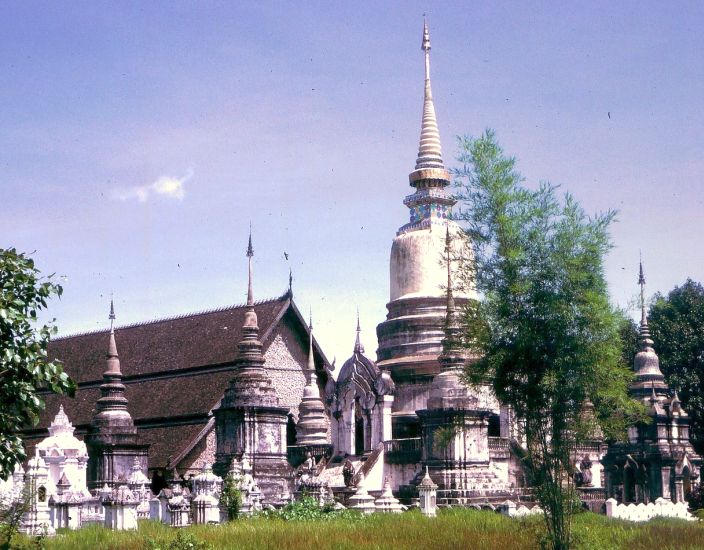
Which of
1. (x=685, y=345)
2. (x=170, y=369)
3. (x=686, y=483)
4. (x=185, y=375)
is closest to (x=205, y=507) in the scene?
(x=185, y=375)

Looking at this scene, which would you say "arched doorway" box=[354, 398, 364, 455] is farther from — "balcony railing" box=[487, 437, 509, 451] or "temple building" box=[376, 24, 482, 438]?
"balcony railing" box=[487, 437, 509, 451]

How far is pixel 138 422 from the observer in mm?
38250

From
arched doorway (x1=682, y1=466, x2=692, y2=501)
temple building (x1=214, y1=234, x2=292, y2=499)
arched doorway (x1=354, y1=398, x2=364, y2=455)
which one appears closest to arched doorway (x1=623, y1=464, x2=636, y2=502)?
arched doorway (x1=682, y1=466, x2=692, y2=501)

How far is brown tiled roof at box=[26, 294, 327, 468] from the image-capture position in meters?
36.9

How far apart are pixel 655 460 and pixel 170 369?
16280 millimetres

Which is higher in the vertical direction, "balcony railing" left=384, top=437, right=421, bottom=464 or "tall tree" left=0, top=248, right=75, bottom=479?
"tall tree" left=0, top=248, right=75, bottom=479

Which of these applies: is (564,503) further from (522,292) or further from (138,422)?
(138,422)

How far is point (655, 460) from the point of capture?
112 ft

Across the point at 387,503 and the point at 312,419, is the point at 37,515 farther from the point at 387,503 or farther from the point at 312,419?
the point at 312,419

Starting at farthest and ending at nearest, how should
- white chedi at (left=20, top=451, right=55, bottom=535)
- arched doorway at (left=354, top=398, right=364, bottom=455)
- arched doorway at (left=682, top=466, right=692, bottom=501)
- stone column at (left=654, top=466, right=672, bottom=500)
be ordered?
arched doorway at (left=354, top=398, right=364, bottom=455) → arched doorway at (left=682, top=466, right=692, bottom=501) → stone column at (left=654, top=466, right=672, bottom=500) → white chedi at (left=20, top=451, right=55, bottom=535)

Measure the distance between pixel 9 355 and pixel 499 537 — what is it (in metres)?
8.39

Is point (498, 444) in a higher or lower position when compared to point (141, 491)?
higher

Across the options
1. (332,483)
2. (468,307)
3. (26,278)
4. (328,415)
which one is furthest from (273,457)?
(26,278)

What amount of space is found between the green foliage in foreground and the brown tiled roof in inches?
681
